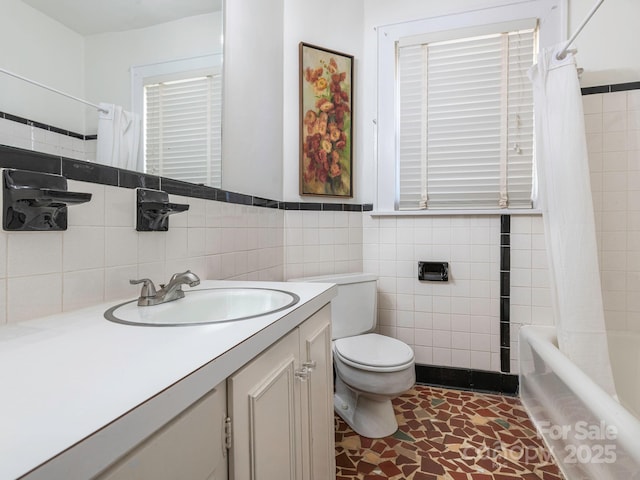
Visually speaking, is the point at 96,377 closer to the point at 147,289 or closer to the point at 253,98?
the point at 147,289

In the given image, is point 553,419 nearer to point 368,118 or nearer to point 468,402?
point 468,402

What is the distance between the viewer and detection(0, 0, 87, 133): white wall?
778mm

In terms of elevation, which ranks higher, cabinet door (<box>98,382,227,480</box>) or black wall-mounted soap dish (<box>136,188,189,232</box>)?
black wall-mounted soap dish (<box>136,188,189,232</box>)

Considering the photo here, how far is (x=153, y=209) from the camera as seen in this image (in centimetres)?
104

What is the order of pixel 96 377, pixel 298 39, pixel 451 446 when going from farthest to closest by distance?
pixel 298 39 → pixel 451 446 → pixel 96 377

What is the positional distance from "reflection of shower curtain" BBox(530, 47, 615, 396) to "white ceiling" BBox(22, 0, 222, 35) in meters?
1.77

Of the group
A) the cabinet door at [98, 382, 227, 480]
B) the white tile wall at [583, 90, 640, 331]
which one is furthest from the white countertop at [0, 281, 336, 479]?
the white tile wall at [583, 90, 640, 331]

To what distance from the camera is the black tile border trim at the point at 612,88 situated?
73.8 inches

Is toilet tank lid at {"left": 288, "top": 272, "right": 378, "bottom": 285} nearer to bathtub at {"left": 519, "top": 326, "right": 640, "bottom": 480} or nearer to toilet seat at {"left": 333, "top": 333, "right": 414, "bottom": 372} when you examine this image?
toilet seat at {"left": 333, "top": 333, "right": 414, "bottom": 372}

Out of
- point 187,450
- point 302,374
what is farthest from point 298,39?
point 187,450

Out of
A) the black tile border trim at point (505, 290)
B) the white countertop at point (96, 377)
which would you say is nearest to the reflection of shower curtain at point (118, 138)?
the white countertop at point (96, 377)

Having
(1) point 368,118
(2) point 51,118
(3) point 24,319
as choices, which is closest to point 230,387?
(3) point 24,319

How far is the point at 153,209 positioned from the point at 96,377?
0.70 meters

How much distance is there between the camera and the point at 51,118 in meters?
0.86
